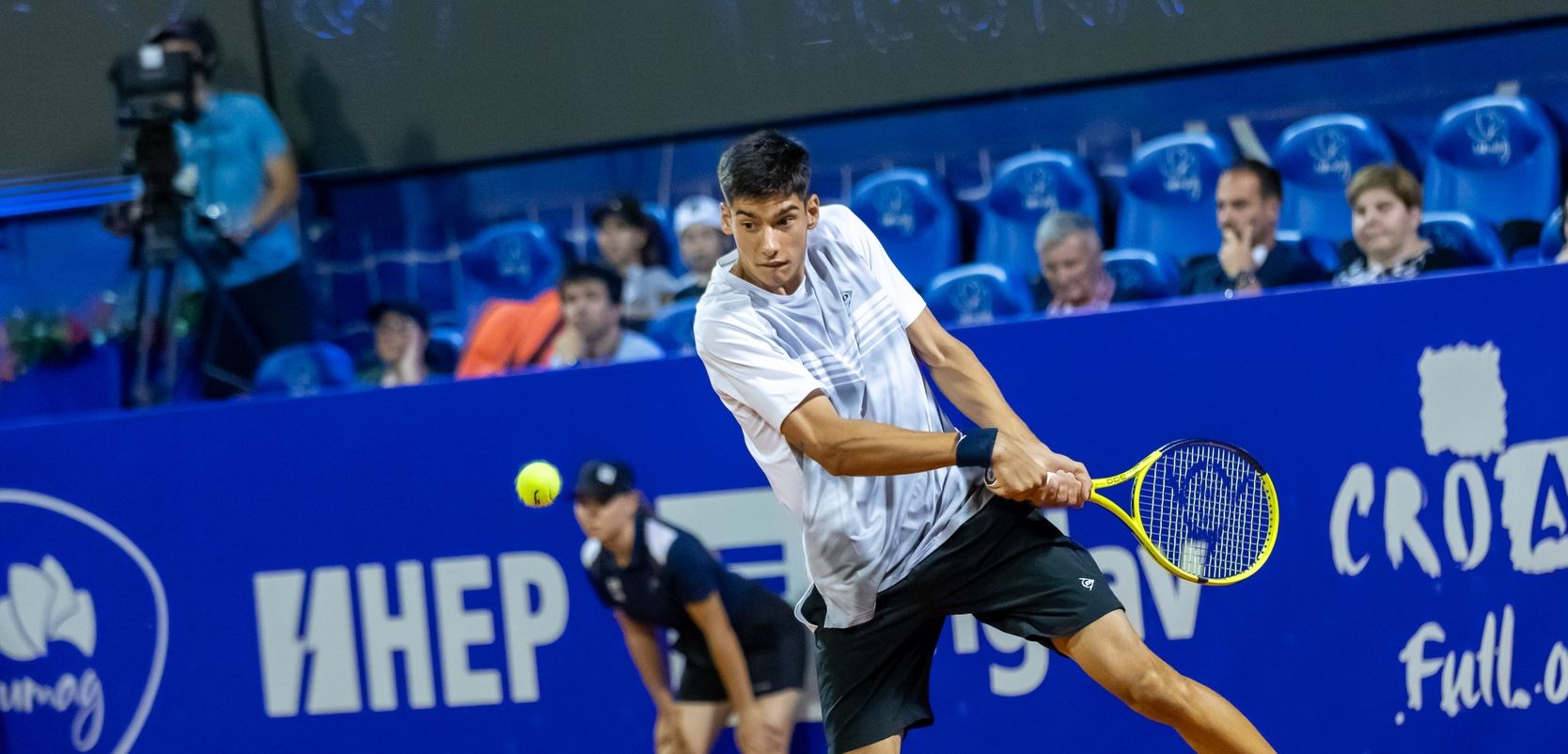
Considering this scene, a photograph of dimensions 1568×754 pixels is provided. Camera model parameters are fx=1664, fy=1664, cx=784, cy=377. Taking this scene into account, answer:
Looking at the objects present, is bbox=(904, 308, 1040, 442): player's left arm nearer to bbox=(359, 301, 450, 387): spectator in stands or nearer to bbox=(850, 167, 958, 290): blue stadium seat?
bbox=(850, 167, 958, 290): blue stadium seat

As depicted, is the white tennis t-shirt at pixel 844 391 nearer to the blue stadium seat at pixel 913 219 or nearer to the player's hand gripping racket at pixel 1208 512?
the player's hand gripping racket at pixel 1208 512

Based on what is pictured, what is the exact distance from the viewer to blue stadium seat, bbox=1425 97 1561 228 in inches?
202

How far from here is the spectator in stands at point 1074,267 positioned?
4.85m

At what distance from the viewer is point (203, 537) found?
184 inches

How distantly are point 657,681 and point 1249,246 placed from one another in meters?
2.11

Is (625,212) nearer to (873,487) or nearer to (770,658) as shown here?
(770,658)

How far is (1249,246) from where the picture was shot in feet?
15.9

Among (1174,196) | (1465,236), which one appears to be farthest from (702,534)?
(1465,236)

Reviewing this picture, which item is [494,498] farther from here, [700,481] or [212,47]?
[212,47]

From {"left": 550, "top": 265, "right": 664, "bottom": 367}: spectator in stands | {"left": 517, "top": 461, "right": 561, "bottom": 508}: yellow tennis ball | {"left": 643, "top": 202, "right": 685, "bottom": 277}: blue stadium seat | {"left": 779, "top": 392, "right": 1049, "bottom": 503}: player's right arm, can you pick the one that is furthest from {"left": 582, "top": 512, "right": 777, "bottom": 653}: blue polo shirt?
{"left": 643, "top": 202, "right": 685, "bottom": 277}: blue stadium seat

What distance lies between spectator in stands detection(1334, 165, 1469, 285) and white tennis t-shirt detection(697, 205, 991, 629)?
1.79 m

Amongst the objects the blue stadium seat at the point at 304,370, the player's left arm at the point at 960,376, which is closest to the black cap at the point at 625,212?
the blue stadium seat at the point at 304,370

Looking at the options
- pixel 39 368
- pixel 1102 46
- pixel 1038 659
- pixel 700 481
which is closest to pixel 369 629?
pixel 700 481

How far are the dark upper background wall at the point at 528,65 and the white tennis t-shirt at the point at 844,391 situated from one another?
2931 mm
